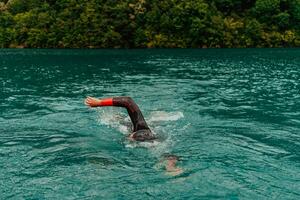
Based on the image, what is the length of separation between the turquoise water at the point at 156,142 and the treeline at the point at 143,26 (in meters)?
50.8

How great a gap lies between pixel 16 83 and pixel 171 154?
24682 mm

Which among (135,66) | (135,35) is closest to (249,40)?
(135,35)

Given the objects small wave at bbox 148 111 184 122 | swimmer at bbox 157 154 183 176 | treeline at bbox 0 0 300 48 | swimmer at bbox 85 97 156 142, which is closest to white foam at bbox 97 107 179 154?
small wave at bbox 148 111 184 122

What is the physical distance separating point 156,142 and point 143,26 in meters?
76.0

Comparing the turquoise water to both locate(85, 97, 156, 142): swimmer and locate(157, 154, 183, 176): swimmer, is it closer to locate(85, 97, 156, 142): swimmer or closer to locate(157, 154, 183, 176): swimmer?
locate(157, 154, 183, 176): swimmer

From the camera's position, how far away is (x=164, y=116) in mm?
25875

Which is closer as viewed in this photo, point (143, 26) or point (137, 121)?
point (137, 121)

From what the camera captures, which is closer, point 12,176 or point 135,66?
point 12,176

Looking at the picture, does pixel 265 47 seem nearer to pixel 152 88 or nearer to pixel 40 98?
pixel 152 88

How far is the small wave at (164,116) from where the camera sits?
2505cm

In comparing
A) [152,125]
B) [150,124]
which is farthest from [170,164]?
[150,124]

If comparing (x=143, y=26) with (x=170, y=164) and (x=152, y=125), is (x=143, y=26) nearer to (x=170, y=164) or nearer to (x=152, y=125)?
(x=152, y=125)

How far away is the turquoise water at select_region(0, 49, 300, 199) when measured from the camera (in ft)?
49.9

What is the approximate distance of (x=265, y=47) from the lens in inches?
3573
